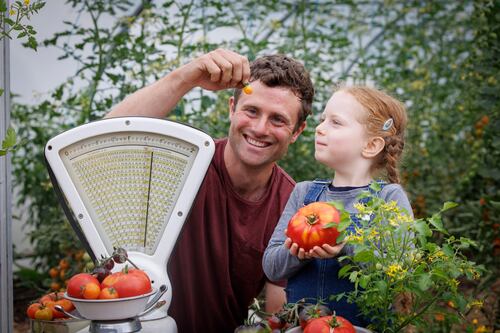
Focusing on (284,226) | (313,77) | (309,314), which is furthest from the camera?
(313,77)

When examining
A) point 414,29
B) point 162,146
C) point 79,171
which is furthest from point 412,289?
point 414,29

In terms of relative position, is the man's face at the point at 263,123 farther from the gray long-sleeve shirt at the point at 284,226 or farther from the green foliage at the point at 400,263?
the green foliage at the point at 400,263

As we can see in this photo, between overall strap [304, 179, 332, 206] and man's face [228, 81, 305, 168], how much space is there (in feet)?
1.27

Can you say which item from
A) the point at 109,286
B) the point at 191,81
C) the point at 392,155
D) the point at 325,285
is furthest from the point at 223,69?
the point at 109,286

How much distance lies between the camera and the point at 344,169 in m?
1.74

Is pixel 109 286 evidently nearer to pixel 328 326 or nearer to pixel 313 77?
pixel 328 326

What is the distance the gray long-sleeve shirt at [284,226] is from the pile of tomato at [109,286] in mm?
392

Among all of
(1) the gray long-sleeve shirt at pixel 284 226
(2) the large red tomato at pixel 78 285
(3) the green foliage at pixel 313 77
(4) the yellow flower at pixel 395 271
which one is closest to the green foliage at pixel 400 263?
Result: (4) the yellow flower at pixel 395 271

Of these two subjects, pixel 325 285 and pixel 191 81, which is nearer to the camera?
pixel 325 285

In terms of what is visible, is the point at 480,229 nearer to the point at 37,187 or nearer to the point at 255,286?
the point at 255,286

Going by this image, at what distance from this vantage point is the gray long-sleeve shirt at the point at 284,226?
1606mm

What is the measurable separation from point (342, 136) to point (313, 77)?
2.12 m

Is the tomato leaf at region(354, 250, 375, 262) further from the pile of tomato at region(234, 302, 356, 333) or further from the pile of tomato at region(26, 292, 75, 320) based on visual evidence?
the pile of tomato at region(26, 292, 75, 320)

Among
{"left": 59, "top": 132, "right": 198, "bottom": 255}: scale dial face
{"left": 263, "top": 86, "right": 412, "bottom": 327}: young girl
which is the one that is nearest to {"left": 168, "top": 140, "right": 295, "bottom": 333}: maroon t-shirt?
{"left": 263, "top": 86, "right": 412, "bottom": 327}: young girl
